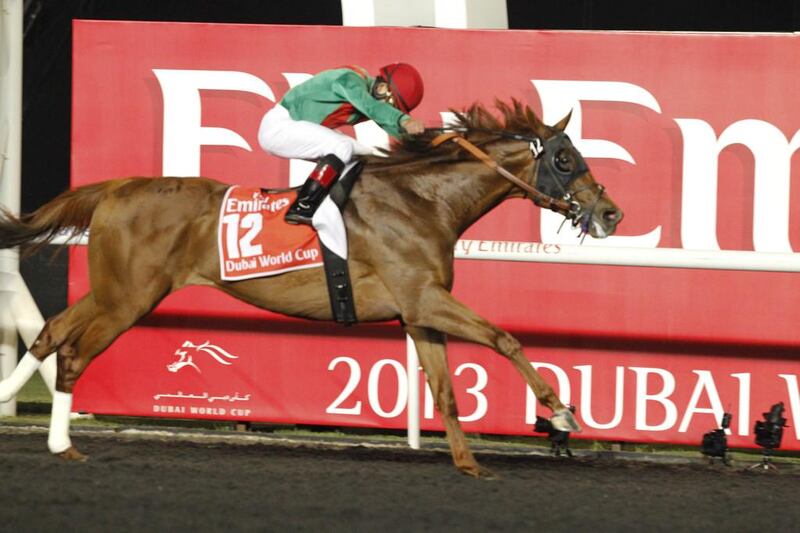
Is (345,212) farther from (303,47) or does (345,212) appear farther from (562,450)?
(562,450)

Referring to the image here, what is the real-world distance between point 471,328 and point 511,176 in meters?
0.72

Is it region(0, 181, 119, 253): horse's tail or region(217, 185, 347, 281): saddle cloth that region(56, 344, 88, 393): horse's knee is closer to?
region(0, 181, 119, 253): horse's tail

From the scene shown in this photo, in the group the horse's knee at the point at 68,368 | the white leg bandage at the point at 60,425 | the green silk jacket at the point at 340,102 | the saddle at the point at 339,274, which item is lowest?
the white leg bandage at the point at 60,425

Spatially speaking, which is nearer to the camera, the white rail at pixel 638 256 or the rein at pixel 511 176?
the rein at pixel 511 176

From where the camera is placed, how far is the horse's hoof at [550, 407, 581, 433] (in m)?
6.16

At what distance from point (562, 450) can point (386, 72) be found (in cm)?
201

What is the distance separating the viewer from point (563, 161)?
260 inches

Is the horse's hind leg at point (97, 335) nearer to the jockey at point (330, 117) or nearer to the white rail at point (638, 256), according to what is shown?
the jockey at point (330, 117)

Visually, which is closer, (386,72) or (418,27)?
(386,72)

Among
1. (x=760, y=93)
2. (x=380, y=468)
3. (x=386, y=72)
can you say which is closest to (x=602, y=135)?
(x=760, y=93)

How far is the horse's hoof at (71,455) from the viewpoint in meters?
6.55

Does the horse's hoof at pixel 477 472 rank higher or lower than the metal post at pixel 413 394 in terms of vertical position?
lower

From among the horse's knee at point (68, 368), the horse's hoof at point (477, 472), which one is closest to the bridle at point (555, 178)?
the horse's hoof at point (477, 472)

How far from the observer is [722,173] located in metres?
7.24
